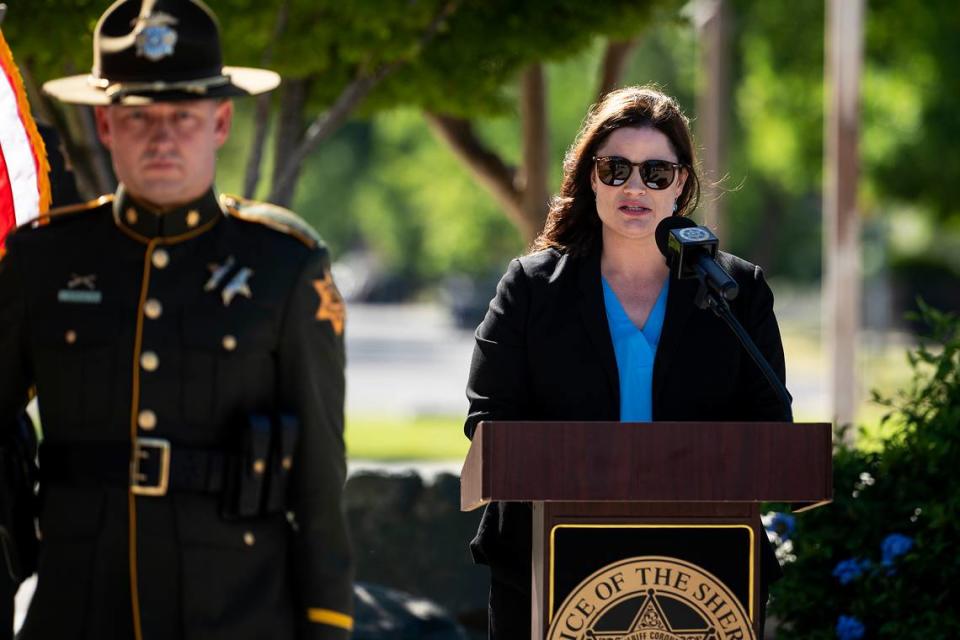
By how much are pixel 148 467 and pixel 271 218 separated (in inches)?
21.7

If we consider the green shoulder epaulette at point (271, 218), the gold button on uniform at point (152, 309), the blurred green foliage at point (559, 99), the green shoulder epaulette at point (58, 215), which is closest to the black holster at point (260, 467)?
the gold button on uniform at point (152, 309)

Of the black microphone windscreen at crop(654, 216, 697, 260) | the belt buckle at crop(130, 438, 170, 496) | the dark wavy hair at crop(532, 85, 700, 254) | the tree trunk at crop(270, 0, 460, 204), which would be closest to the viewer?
the belt buckle at crop(130, 438, 170, 496)

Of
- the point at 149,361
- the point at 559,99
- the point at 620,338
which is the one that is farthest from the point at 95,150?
the point at 559,99

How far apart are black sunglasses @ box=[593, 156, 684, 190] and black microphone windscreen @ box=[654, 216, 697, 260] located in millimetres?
216

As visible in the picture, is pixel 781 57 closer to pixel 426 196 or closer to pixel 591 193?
pixel 426 196

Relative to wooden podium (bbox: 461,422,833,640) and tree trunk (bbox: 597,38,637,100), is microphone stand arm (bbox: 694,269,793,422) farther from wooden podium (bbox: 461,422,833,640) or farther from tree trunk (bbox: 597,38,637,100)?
tree trunk (bbox: 597,38,637,100)

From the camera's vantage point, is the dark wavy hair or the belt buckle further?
the dark wavy hair

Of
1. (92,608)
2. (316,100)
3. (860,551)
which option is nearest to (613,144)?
(92,608)

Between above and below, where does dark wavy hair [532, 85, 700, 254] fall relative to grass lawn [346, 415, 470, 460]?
above

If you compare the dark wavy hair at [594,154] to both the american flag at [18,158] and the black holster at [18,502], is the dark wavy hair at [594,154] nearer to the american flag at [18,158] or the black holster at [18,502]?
the american flag at [18,158]

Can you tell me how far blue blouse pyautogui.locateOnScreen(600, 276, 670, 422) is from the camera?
14.3 feet

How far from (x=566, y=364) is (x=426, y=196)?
34.2 metres

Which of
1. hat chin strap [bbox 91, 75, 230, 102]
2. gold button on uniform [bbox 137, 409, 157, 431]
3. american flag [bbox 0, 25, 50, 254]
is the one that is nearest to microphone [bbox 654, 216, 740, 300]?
hat chin strap [bbox 91, 75, 230, 102]

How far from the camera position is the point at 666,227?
4141 mm
